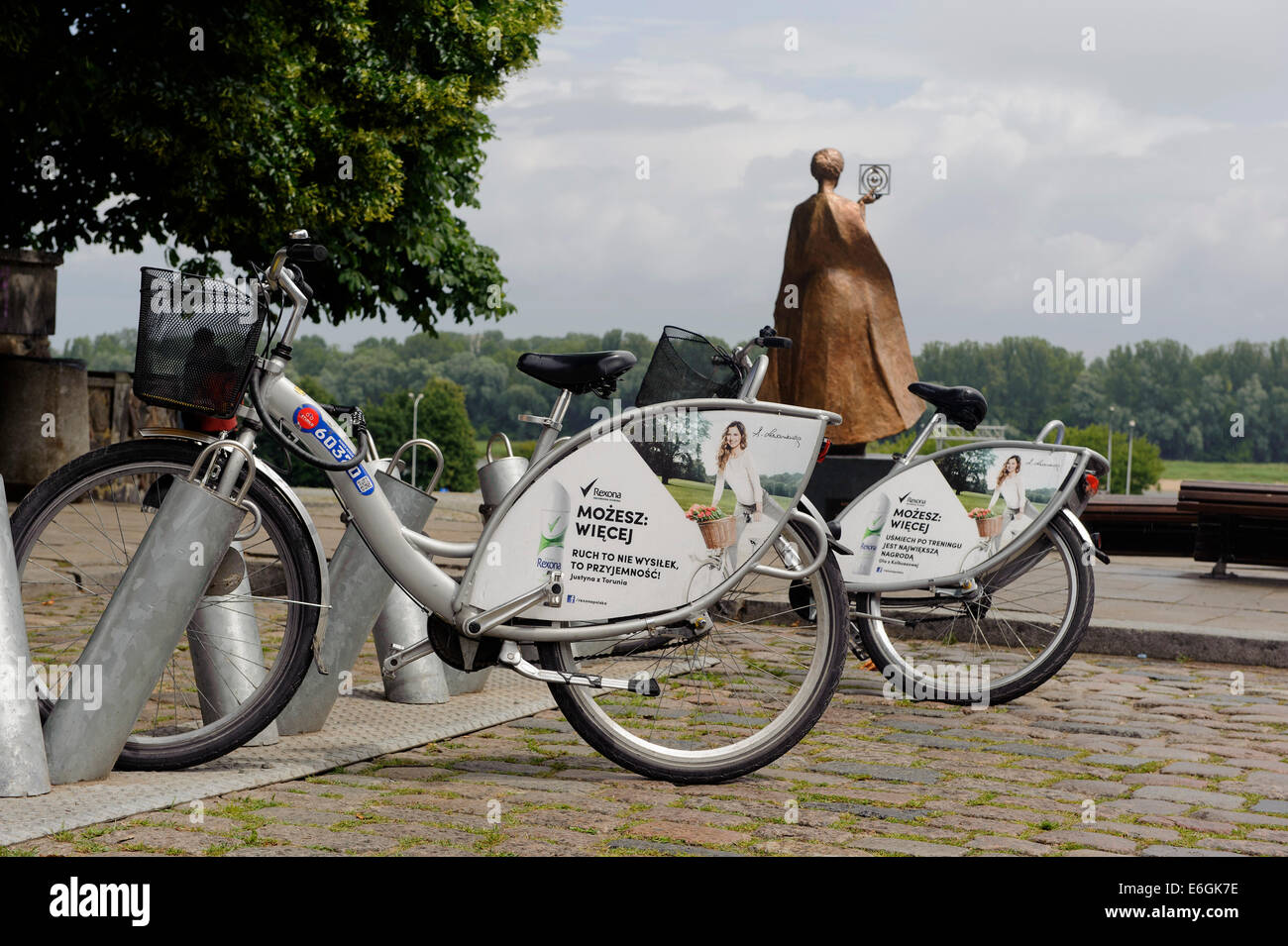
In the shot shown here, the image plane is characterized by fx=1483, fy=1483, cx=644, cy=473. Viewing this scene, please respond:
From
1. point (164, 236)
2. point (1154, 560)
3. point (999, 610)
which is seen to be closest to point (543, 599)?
point (999, 610)

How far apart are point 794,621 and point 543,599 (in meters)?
0.96

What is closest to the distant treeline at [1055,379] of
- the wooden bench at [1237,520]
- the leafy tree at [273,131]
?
the leafy tree at [273,131]

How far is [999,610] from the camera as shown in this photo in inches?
240

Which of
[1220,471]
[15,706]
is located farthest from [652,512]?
[1220,471]

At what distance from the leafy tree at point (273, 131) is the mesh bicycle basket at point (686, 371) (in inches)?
549

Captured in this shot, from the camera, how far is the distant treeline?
353 feet

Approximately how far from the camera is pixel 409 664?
18.0ft

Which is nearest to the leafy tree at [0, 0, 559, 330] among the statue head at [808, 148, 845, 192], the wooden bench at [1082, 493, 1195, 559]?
the statue head at [808, 148, 845, 192]

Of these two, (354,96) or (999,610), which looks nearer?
(999,610)

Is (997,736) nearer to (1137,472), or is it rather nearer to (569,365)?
(569,365)

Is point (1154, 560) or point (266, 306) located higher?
point (266, 306)

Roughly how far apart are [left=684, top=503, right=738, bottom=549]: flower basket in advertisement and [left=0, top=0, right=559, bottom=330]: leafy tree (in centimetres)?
1428

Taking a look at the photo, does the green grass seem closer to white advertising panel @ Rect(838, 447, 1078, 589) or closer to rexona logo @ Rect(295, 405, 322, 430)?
white advertising panel @ Rect(838, 447, 1078, 589)

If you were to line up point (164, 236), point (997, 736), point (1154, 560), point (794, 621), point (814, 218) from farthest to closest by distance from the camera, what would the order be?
point (164, 236) < point (1154, 560) < point (814, 218) < point (997, 736) < point (794, 621)
